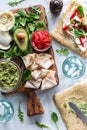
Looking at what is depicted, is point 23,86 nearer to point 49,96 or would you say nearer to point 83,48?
point 49,96

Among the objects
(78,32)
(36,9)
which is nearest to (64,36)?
(78,32)

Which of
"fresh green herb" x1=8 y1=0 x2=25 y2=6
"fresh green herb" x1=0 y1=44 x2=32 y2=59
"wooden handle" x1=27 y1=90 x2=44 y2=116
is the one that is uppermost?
"fresh green herb" x1=8 y1=0 x2=25 y2=6

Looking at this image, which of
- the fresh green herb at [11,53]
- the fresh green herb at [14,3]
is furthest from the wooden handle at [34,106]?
the fresh green herb at [14,3]

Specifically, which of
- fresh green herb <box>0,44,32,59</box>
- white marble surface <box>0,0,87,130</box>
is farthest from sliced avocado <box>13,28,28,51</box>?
white marble surface <box>0,0,87,130</box>

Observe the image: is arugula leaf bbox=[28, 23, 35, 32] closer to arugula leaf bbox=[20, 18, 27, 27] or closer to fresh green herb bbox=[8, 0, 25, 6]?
arugula leaf bbox=[20, 18, 27, 27]

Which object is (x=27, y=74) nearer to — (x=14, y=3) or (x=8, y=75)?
(x=8, y=75)

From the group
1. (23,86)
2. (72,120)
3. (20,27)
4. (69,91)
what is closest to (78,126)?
(72,120)

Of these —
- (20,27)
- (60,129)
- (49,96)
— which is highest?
(20,27)
